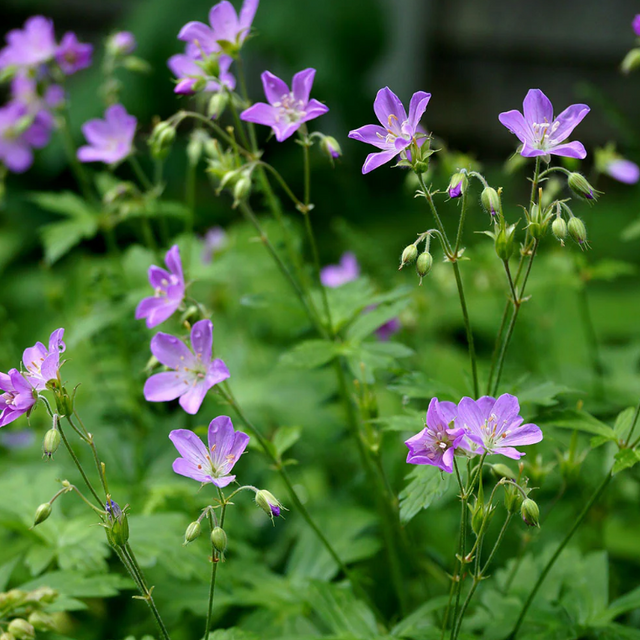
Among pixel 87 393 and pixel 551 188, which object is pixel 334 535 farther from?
pixel 87 393

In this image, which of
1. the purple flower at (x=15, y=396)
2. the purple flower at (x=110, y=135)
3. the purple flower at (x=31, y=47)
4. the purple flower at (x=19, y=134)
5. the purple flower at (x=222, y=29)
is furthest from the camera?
the purple flower at (x=19, y=134)

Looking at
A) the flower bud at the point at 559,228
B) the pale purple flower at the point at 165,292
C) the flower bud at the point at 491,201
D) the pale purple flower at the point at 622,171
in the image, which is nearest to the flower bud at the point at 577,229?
the flower bud at the point at 559,228

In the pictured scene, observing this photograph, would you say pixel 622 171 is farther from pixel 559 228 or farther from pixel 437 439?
pixel 437 439

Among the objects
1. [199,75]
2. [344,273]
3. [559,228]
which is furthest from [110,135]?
[559,228]

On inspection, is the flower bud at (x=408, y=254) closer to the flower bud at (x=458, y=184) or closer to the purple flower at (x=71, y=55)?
the flower bud at (x=458, y=184)

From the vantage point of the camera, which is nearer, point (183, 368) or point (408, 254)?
point (408, 254)

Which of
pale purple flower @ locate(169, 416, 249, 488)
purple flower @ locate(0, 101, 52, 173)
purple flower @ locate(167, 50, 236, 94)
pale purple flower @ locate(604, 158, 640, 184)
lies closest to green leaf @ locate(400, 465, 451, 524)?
pale purple flower @ locate(169, 416, 249, 488)

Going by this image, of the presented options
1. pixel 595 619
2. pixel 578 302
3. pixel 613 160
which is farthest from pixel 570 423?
pixel 578 302
